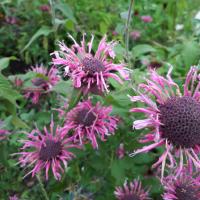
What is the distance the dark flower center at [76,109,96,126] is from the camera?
2.79 feet

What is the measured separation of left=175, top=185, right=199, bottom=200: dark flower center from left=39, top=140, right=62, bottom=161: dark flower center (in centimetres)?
30

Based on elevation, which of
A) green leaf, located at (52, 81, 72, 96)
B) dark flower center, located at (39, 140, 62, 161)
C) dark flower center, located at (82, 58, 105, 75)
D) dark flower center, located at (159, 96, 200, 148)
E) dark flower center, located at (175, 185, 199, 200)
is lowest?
dark flower center, located at (175, 185, 199, 200)

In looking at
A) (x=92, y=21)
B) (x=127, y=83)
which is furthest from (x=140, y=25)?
(x=127, y=83)

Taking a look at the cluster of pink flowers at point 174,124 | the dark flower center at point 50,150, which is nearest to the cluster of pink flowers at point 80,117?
the dark flower center at point 50,150

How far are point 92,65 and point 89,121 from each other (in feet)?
0.45

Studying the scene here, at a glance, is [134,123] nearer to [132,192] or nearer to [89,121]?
[89,121]

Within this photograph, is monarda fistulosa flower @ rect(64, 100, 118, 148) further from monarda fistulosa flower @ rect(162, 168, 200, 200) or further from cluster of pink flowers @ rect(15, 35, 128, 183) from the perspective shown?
monarda fistulosa flower @ rect(162, 168, 200, 200)

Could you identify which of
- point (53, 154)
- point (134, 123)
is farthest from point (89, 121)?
point (134, 123)

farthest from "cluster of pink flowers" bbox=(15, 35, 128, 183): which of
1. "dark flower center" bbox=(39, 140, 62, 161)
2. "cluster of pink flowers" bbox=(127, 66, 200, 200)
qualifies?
"cluster of pink flowers" bbox=(127, 66, 200, 200)

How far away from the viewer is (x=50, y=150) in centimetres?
88

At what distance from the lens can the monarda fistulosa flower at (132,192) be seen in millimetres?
958

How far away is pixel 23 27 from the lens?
101 inches

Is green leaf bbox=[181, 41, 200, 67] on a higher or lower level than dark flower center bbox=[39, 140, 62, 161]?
higher

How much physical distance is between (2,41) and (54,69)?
1.59m
